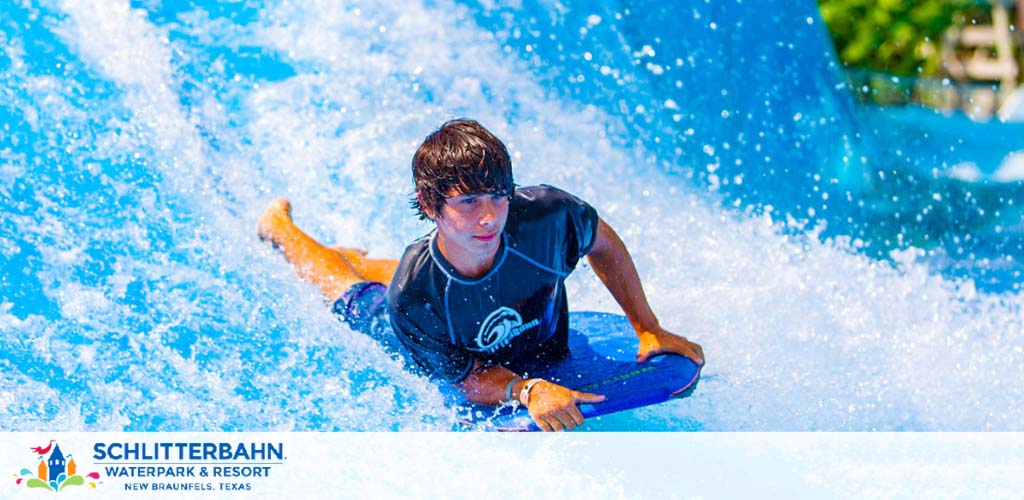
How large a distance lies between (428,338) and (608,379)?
46 centimetres

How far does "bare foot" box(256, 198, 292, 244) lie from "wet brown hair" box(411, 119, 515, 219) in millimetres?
860

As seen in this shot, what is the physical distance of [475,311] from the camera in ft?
8.21

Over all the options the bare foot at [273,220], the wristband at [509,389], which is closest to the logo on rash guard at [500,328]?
the wristband at [509,389]

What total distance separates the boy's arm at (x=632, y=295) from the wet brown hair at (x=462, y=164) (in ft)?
1.22

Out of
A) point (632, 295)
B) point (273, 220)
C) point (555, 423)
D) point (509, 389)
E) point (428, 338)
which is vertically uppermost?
point (273, 220)

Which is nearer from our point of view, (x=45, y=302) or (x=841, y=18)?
(x=45, y=302)

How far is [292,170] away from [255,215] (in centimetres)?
23

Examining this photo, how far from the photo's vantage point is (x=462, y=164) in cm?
237

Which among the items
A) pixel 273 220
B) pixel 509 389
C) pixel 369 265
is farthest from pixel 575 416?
pixel 273 220

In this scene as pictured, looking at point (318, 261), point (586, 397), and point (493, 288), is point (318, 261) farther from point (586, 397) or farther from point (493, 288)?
point (586, 397)
